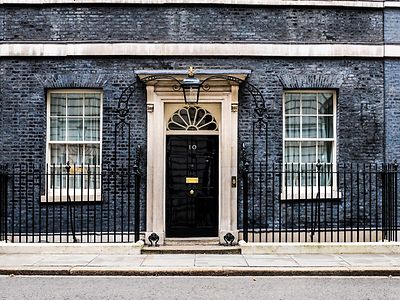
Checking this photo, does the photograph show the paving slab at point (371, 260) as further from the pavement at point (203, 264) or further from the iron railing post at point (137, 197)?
the iron railing post at point (137, 197)

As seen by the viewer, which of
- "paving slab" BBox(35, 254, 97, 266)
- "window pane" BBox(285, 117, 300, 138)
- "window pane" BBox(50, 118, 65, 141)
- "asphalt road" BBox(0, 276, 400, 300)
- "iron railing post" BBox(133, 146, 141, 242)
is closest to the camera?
"asphalt road" BBox(0, 276, 400, 300)

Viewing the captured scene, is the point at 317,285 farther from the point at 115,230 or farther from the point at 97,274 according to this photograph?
the point at 115,230

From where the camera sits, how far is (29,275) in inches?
369

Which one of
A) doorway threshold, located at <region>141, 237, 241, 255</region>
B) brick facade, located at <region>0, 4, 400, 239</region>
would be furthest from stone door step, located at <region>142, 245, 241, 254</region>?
brick facade, located at <region>0, 4, 400, 239</region>

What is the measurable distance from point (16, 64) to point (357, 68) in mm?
7621

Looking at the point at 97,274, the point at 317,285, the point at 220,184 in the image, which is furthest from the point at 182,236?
the point at 317,285

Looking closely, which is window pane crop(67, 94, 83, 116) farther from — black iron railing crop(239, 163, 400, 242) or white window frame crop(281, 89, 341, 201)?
white window frame crop(281, 89, 341, 201)

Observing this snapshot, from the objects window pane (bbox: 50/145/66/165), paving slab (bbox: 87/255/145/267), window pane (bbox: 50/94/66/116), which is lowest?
paving slab (bbox: 87/255/145/267)

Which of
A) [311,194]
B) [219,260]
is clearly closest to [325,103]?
[311,194]

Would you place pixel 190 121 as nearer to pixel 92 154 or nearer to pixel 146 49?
pixel 146 49

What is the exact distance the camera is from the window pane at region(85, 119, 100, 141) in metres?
12.5

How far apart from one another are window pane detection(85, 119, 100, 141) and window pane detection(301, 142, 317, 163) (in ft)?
15.3

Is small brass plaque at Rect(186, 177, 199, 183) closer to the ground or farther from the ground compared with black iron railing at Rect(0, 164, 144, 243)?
farther from the ground

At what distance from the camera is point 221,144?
39.9 ft
